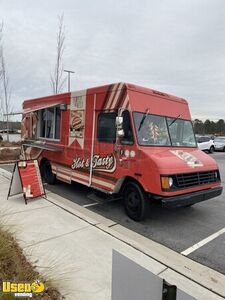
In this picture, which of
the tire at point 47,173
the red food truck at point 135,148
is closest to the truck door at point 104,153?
the red food truck at point 135,148

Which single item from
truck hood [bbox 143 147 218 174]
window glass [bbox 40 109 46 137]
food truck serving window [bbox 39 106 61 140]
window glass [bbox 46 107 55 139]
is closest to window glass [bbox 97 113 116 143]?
truck hood [bbox 143 147 218 174]

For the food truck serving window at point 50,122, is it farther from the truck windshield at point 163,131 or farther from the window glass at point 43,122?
the truck windshield at point 163,131

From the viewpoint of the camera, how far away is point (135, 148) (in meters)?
5.27

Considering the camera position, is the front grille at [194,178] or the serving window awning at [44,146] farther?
the serving window awning at [44,146]

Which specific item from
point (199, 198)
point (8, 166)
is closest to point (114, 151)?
point (199, 198)

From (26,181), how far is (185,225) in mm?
3649

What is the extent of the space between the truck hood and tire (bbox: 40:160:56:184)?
4.16 meters

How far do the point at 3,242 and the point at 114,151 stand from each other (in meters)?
2.98

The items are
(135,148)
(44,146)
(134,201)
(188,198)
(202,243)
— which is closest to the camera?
(202,243)

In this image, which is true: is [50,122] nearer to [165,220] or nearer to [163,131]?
[163,131]

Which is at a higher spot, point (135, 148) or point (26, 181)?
point (135, 148)

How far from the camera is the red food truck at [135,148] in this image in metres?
5.07

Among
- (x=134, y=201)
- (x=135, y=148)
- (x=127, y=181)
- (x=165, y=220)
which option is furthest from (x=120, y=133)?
(x=165, y=220)

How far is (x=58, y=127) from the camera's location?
26.3 feet
